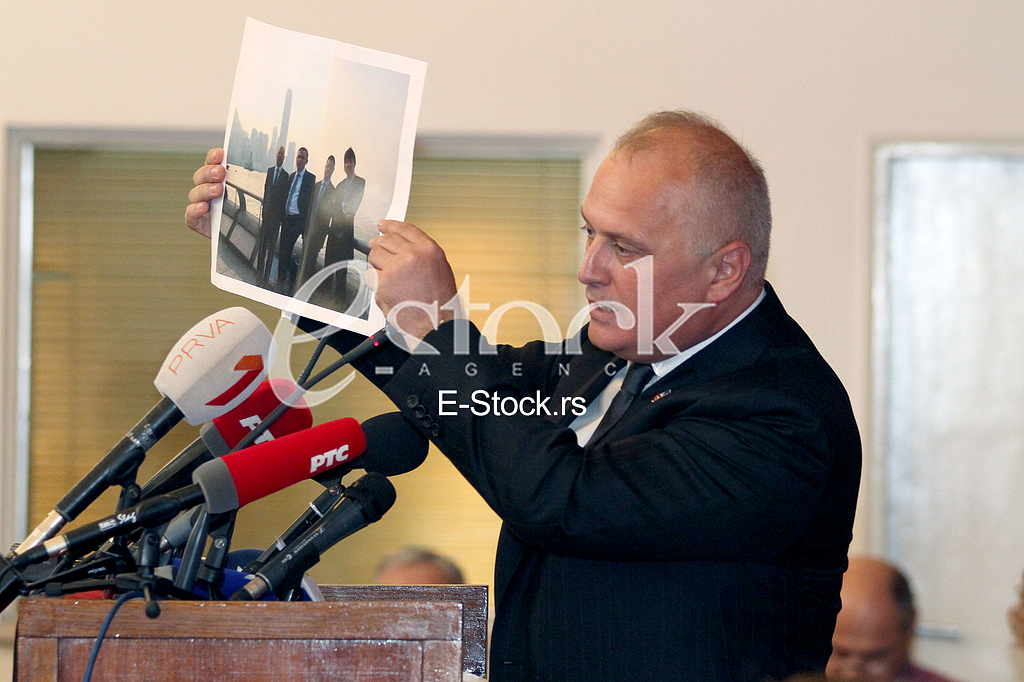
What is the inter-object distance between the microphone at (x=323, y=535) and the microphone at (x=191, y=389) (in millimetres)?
151

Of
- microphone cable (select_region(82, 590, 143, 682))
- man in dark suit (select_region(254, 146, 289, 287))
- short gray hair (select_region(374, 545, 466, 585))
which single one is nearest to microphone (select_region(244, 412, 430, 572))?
microphone cable (select_region(82, 590, 143, 682))

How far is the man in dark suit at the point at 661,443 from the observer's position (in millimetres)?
872

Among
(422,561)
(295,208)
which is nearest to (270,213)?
(295,208)

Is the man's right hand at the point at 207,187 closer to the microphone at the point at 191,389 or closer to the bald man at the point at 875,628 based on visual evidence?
the microphone at the point at 191,389

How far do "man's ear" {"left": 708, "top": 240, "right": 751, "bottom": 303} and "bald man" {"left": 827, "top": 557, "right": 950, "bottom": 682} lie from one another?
44.1 inches

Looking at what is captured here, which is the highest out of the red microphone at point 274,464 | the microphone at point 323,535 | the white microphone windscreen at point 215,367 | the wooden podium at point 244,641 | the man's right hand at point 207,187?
the man's right hand at point 207,187

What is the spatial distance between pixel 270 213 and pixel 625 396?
48cm

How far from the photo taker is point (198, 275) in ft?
8.23

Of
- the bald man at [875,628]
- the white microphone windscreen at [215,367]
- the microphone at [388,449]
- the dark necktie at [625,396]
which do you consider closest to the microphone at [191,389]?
the white microphone windscreen at [215,367]

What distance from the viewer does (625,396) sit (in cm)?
107

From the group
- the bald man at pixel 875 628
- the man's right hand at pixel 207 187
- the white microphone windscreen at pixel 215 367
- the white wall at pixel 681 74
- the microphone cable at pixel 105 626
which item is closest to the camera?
the microphone cable at pixel 105 626

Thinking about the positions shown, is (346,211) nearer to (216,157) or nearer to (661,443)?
(216,157)

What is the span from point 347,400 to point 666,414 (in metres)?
1.61

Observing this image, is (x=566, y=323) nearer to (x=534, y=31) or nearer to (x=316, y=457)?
(x=534, y=31)
